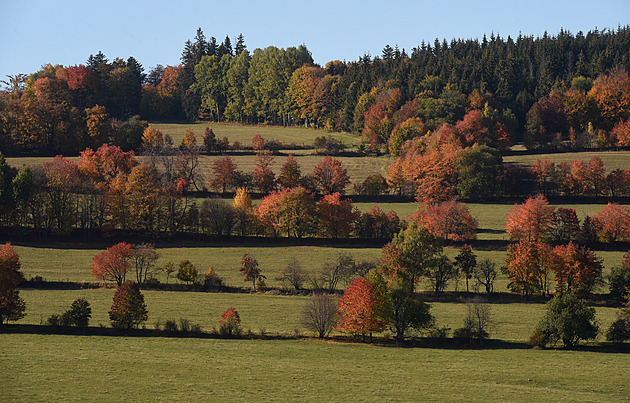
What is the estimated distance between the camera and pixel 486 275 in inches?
3041

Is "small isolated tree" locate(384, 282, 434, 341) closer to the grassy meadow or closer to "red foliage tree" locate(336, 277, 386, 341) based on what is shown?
"red foliage tree" locate(336, 277, 386, 341)

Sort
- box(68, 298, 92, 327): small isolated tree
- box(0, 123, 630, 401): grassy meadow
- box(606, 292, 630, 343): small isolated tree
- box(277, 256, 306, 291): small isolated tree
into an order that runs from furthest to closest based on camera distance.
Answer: box(277, 256, 306, 291): small isolated tree
box(68, 298, 92, 327): small isolated tree
box(606, 292, 630, 343): small isolated tree
box(0, 123, 630, 401): grassy meadow

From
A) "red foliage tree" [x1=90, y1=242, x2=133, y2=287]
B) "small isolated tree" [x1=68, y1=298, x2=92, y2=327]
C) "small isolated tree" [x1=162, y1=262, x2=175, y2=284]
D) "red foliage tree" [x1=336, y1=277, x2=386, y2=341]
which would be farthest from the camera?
"small isolated tree" [x1=162, y1=262, x2=175, y2=284]

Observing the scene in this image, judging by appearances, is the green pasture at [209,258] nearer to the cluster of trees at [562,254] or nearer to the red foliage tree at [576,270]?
the cluster of trees at [562,254]

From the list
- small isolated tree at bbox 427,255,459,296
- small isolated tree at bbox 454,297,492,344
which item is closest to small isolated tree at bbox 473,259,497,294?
small isolated tree at bbox 427,255,459,296

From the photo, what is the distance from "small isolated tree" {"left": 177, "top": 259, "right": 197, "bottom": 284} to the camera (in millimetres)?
78000

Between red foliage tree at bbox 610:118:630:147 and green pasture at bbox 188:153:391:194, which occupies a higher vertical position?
red foliage tree at bbox 610:118:630:147

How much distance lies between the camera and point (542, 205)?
95.3 m

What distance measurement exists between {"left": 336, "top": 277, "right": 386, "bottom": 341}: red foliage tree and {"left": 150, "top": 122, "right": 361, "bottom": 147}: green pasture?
319 feet

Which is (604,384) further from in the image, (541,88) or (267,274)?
(541,88)

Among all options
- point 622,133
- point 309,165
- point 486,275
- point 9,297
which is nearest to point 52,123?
point 309,165

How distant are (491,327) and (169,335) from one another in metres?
31.2

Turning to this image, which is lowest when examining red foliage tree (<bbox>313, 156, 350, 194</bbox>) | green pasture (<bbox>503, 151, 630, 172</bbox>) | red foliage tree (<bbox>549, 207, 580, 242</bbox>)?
red foliage tree (<bbox>549, 207, 580, 242</bbox>)

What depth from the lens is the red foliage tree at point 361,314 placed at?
60.9 metres
